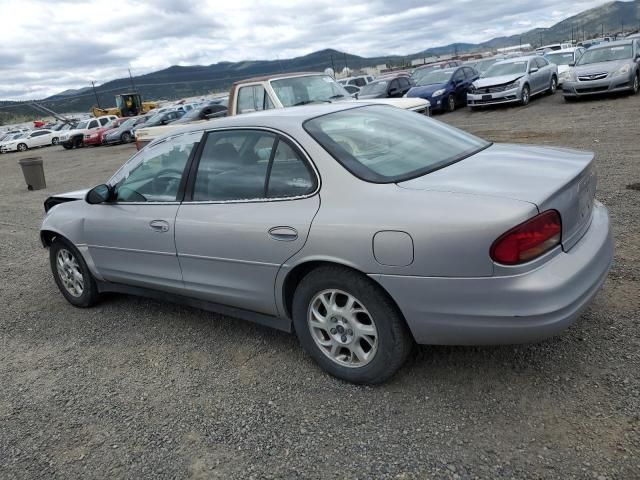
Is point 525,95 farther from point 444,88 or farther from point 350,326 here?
point 350,326

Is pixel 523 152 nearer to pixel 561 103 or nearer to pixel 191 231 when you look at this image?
pixel 191 231

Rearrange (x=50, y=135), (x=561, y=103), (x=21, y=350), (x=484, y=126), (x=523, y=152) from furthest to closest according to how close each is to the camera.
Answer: (x=50, y=135), (x=561, y=103), (x=484, y=126), (x=21, y=350), (x=523, y=152)

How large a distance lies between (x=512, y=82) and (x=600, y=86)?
Result: 109 inches

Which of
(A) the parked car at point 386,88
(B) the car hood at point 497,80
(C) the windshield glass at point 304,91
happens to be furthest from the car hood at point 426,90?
(C) the windshield glass at point 304,91

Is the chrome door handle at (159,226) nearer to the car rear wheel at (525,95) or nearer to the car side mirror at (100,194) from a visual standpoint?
the car side mirror at (100,194)

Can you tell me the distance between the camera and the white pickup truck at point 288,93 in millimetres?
10000


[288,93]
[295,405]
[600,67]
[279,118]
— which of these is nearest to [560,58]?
[600,67]

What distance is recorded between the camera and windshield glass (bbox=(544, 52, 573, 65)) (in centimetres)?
2244

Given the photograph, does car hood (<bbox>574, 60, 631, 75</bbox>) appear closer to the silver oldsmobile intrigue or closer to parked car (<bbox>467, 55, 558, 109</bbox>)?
parked car (<bbox>467, 55, 558, 109</bbox>)

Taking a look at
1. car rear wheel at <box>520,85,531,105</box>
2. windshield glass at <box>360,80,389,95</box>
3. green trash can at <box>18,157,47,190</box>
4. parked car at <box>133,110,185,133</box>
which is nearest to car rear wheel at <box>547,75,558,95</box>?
car rear wheel at <box>520,85,531,105</box>

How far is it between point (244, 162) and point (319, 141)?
604 millimetres

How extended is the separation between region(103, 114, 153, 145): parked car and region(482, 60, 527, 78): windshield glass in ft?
59.3

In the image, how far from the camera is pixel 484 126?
48.0 feet

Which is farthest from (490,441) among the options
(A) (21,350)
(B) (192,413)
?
(A) (21,350)
